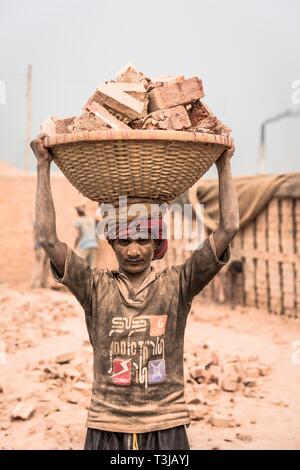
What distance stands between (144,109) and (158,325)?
89 centimetres

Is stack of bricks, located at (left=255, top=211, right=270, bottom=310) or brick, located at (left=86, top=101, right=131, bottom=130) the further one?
stack of bricks, located at (left=255, top=211, right=270, bottom=310)

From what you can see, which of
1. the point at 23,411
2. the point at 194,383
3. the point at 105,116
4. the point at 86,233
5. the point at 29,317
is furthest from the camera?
the point at 86,233

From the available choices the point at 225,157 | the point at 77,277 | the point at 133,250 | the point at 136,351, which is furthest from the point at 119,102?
the point at 136,351

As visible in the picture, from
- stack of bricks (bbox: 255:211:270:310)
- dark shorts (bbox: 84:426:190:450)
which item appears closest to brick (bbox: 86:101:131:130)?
dark shorts (bbox: 84:426:190:450)

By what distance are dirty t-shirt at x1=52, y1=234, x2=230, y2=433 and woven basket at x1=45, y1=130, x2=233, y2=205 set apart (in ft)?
0.97

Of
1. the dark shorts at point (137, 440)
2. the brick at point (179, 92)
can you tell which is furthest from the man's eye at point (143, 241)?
the dark shorts at point (137, 440)

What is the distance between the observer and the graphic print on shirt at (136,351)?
249 cm

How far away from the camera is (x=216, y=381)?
586 cm

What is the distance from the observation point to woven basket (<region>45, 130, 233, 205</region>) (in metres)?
2.21

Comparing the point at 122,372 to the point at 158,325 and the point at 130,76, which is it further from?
the point at 130,76

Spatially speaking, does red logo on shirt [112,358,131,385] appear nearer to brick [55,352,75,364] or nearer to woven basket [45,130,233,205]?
woven basket [45,130,233,205]

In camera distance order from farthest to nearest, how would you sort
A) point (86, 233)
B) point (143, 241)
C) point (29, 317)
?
point (86, 233)
point (29, 317)
point (143, 241)

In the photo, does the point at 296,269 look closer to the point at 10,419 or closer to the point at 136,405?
the point at 10,419
